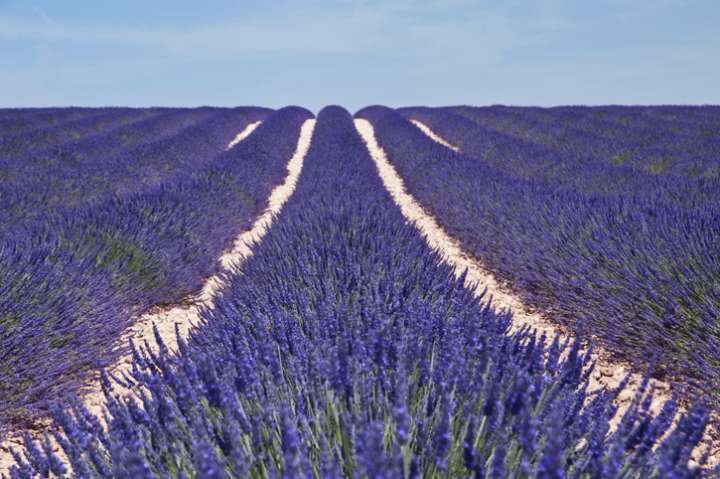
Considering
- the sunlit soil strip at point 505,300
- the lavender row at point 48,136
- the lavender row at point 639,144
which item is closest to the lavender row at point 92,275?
the sunlit soil strip at point 505,300

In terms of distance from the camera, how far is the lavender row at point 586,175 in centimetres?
518

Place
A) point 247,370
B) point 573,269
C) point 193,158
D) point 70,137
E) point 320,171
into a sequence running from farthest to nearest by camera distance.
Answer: point 70,137 < point 193,158 < point 320,171 < point 573,269 < point 247,370

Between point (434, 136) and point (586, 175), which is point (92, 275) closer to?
point (586, 175)

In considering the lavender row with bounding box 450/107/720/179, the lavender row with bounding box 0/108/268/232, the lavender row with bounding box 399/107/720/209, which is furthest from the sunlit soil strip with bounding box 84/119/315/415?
the lavender row with bounding box 450/107/720/179

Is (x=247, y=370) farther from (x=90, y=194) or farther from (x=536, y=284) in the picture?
(x=90, y=194)

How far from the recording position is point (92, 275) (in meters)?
3.72

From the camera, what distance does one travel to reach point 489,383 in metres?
1.43

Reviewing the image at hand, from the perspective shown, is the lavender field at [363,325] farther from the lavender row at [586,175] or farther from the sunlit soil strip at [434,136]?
the sunlit soil strip at [434,136]

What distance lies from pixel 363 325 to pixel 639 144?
9.66 meters

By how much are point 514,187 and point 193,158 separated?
265 inches

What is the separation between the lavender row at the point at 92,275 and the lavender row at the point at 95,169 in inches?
38.1

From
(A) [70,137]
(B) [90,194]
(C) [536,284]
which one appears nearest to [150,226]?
(B) [90,194]

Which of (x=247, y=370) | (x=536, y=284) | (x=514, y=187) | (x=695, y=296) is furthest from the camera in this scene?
(x=514, y=187)

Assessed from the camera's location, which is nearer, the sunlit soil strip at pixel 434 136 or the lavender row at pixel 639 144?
the lavender row at pixel 639 144
